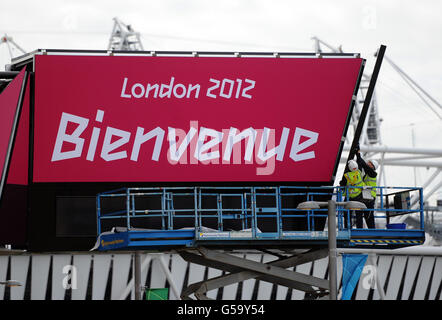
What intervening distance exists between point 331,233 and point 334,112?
744 centimetres

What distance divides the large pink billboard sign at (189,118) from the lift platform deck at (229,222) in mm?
719

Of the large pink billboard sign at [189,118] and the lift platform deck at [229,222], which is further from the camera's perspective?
the large pink billboard sign at [189,118]

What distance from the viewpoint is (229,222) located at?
27.0 meters

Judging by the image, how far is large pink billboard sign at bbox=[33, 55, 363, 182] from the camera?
27.0m

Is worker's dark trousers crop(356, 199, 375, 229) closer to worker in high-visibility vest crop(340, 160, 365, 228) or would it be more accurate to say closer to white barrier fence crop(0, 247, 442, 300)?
worker in high-visibility vest crop(340, 160, 365, 228)

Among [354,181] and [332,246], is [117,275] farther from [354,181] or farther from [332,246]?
[332,246]

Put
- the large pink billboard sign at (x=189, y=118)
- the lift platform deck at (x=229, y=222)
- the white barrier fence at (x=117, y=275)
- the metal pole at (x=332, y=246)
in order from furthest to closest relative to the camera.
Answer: the white barrier fence at (x=117, y=275) < the large pink billboard sign at (x=189, y=118) < the lift platform deck at (x=229, y=222) < the metal pole at (x=332, y=246)

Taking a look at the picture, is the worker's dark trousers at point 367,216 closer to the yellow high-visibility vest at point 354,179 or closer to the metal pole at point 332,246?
the yellow high-visibility vest at point 354,179

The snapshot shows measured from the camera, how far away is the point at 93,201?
2714 centimetres

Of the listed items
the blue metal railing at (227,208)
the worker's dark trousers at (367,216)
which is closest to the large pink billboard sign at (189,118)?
the blue metal railing at (227,208)

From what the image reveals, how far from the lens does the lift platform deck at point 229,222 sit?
24250 mm

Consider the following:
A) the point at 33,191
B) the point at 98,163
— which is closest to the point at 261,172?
the point at 98,163
